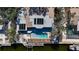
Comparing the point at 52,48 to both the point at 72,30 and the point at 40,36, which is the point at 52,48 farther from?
the point at 72,30

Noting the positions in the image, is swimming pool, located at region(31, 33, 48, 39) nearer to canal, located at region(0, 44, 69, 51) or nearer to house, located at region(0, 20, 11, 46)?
canal, located at region(0, 44, 69, 51)

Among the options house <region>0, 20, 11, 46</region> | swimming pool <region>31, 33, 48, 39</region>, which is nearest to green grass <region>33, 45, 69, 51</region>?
swimming pool <region>31, 33, 48, 39</region>

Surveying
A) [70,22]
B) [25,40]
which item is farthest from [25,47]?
[70,22]

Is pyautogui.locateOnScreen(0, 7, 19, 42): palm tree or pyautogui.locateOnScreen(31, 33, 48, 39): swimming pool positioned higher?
pyautogui.locateOnScreen(0, 7, 19, 42): palm tree

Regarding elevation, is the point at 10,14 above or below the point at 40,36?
above

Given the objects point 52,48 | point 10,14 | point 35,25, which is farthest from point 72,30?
point 10,14
